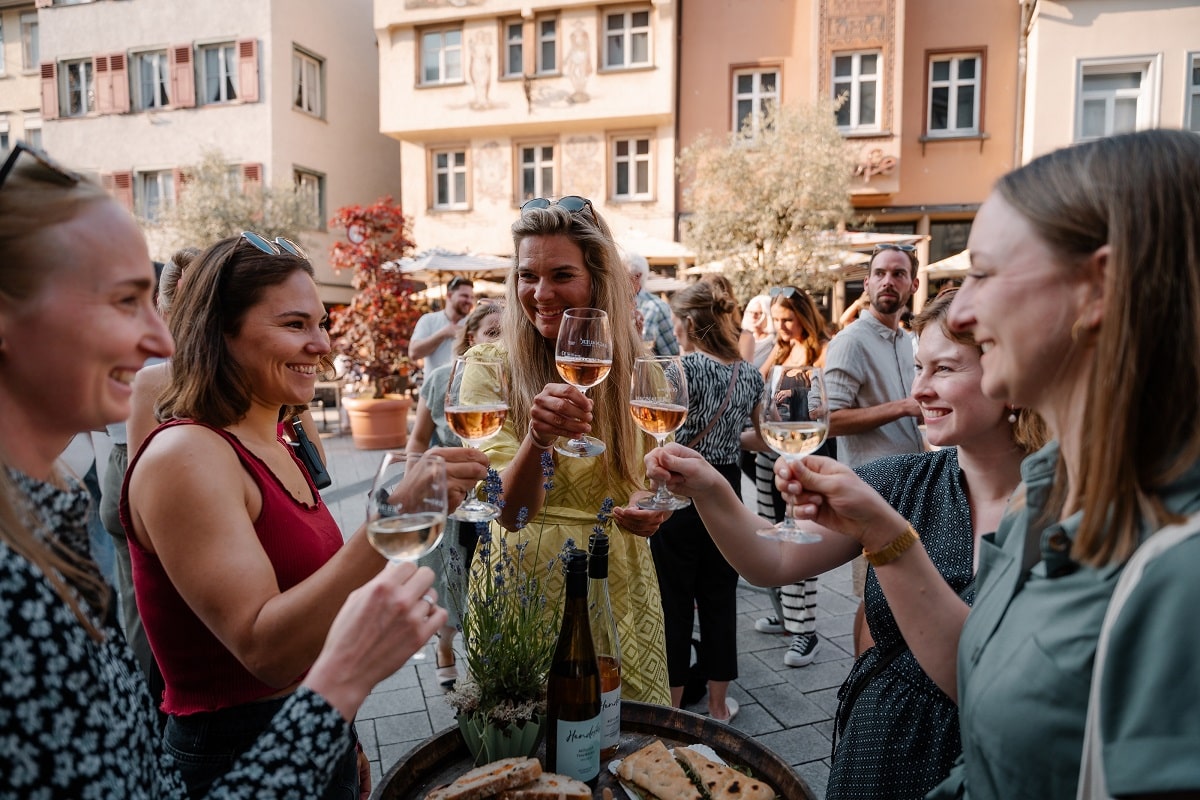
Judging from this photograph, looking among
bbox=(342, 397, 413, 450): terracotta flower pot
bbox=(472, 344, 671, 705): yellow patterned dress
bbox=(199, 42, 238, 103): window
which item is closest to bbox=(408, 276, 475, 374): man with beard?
A: bbox=(342, 397, 413, 450): terracotta flower pot

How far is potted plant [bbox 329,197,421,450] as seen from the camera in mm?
10422

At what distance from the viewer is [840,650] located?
4598 mm

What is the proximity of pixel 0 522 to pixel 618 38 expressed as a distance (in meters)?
18.4

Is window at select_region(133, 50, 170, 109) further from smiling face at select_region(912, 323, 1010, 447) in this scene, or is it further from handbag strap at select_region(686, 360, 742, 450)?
smiling face at select_region(912, 323, 1010, 447)

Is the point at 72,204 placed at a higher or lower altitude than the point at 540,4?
lower

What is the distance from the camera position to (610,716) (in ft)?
5.41

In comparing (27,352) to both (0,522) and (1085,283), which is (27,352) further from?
(1085,283)

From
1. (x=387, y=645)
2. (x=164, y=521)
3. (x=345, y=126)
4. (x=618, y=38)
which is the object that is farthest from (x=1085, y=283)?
(x=345, y=126)

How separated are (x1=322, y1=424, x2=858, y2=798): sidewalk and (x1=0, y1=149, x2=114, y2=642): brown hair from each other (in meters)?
2.19

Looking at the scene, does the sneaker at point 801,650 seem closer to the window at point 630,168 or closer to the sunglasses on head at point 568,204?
the sunglasses on head at point 568,204

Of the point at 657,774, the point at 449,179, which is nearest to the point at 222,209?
the point at 449,179

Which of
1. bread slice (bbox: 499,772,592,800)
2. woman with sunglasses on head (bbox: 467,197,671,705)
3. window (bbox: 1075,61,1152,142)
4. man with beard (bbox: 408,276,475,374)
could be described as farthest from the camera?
window (bbox: 1075,61,1152,142)

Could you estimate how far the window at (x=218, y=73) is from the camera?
19.4 m

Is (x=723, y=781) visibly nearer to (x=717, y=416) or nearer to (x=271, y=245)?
(x=271, y=245)
